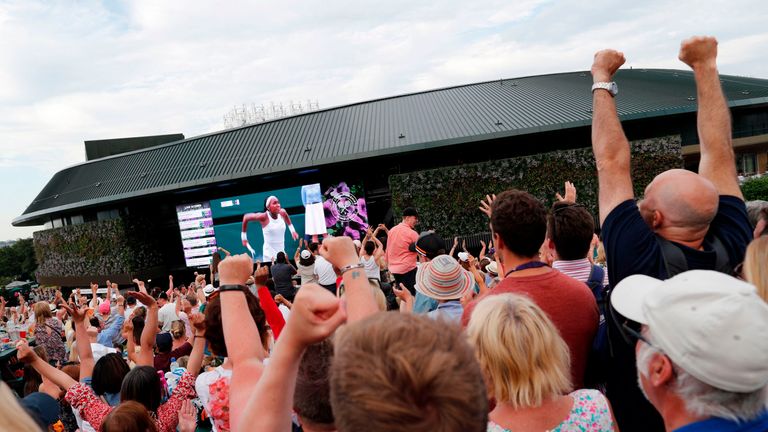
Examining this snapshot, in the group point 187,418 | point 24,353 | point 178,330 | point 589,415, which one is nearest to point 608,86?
point 589,415

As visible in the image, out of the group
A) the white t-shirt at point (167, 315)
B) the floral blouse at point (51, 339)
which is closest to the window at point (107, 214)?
the floral blouse at point (51, 339)

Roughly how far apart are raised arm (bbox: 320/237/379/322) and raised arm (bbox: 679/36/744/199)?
1829mm

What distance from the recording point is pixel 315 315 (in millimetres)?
1283

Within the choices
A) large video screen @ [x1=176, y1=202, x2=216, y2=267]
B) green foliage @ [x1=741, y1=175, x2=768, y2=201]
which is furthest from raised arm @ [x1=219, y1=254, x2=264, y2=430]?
green foliage @ [x1=741, y1=175, x2=768, y2=201]

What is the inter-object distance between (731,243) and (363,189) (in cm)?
1859

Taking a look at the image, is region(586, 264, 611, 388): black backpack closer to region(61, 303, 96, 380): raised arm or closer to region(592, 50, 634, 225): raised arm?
region(592, 50, 634, 225): raised arm

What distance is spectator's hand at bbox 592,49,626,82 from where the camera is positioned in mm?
2465

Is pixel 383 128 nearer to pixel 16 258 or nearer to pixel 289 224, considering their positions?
pixel 289 224

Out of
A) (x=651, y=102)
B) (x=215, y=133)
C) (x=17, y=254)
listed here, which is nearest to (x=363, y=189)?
(x=215, y=133)

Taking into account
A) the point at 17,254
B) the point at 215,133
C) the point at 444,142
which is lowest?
the point at 17,254

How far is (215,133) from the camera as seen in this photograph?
2506 cm

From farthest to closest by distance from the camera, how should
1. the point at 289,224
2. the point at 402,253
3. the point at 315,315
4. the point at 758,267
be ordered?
the point at 289,224 < the point at 402,253 < the point at 758,267 < the point at 315,315

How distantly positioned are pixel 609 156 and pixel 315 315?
5.54 ft

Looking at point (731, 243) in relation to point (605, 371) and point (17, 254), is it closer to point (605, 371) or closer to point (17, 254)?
point (605, 371)
